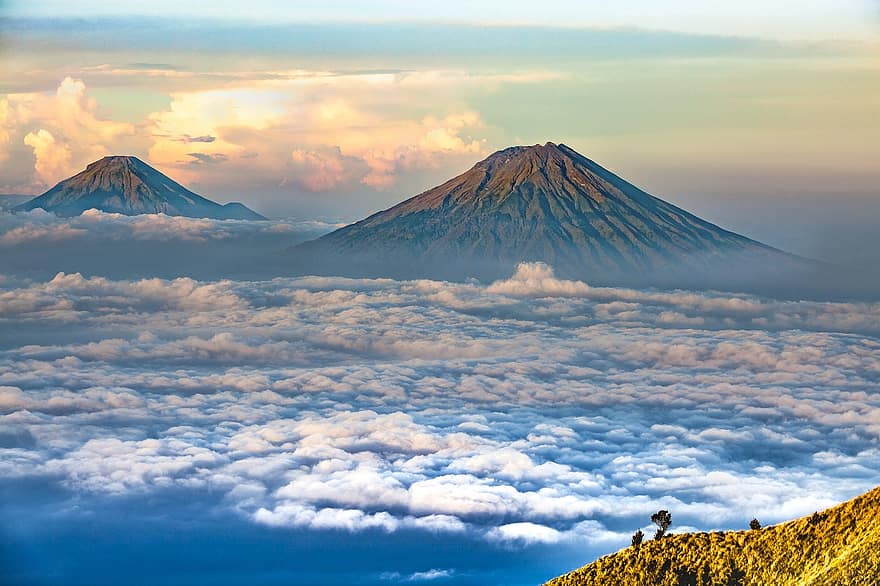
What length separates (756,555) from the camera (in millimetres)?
24734

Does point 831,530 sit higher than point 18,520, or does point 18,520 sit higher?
point 18,520

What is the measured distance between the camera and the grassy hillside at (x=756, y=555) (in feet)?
77.4

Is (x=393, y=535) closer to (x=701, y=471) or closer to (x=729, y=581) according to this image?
(x=701, y=471)

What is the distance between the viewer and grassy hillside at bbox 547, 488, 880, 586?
2359 cm

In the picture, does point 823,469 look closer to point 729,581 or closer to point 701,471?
point 701,471

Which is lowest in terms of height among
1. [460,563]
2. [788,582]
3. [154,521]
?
[788,582]

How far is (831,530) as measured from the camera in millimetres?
24469

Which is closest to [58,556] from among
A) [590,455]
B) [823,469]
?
[590,455]

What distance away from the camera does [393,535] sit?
174 metres

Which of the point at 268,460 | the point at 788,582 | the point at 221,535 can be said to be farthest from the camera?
the point at 268,460

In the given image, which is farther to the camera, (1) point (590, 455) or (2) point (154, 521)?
(1) point (590, 455)

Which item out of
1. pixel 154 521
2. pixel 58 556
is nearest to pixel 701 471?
pixel 154 521

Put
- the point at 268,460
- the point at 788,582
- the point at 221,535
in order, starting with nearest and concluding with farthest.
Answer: the point at 788,582, the point at 221,535, the point at 268,460

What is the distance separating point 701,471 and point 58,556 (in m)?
104
